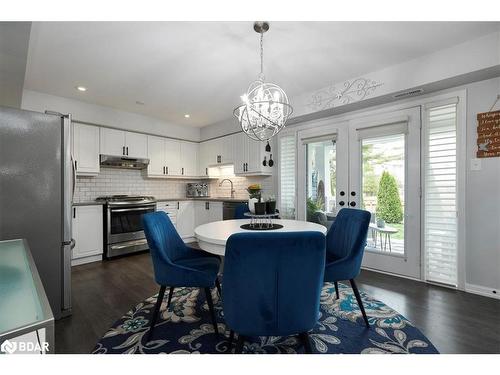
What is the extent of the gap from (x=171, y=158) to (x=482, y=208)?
15.4 feet

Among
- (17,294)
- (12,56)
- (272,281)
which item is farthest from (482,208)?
(12,56)

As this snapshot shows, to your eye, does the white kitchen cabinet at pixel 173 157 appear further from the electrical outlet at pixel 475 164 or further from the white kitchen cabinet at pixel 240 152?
the electrical outlet at pixel 475 164

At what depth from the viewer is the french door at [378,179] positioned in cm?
292

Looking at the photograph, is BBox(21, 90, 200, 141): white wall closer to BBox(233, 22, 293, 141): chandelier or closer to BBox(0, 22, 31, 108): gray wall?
BBox(0, 22, 31, 108): gray wall

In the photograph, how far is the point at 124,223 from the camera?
13.4ft

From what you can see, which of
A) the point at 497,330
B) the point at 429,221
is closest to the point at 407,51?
the point at 429,221

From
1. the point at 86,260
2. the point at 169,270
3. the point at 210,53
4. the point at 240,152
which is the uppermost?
the point at 210,53

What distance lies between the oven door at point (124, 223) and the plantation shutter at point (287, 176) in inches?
88.8

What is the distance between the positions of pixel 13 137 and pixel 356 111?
3600 mm

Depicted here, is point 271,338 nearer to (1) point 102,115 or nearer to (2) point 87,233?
(2) point 87,233

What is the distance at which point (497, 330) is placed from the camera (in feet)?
6.08

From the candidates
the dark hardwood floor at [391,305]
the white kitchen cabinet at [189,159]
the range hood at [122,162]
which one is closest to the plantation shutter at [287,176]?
the dark hardwood floor at [391,305]

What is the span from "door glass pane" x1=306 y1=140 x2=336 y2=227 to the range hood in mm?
2918

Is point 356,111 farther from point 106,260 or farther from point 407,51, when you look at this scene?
point 106,260
